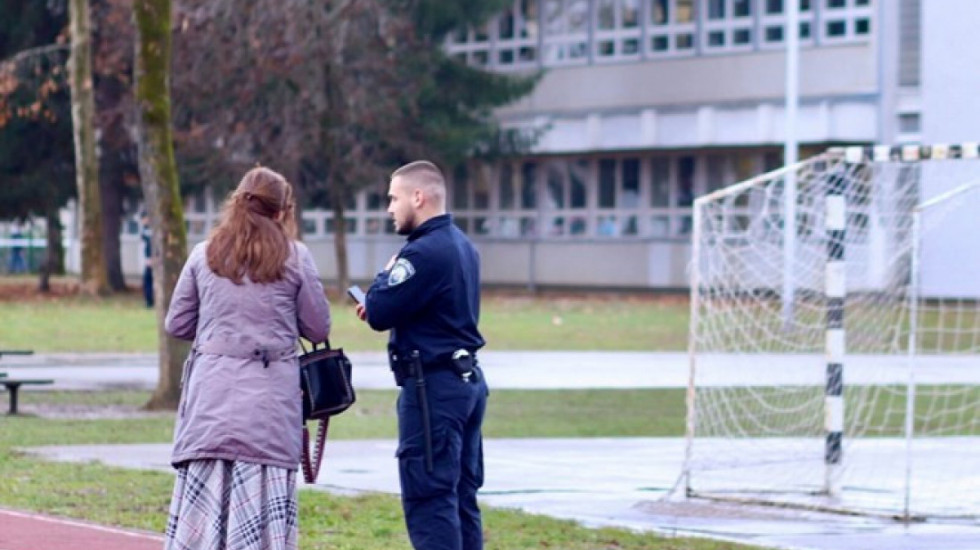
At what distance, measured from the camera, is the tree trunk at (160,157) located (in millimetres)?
18547

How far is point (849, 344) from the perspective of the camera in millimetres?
20766

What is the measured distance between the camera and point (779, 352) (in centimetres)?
2412

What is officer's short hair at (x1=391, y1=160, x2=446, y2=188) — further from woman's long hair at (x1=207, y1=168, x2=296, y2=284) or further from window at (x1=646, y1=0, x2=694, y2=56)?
window at (x1=646, y1=0, x2=694, y2=56)

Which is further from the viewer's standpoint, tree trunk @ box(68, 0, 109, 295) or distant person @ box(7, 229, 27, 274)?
distant person @ box(7, 229, 27, 274)

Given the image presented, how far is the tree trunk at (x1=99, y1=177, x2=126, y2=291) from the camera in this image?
1879 inches

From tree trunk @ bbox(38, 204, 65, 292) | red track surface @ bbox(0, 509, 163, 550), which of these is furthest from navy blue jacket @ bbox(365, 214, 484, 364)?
tree trunk @ bbox(38, 204, 65, 292)

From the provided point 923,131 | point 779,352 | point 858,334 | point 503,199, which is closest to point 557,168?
point 503,199

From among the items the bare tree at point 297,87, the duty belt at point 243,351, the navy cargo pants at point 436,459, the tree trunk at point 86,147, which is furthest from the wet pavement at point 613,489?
the bare tree at point 297,87

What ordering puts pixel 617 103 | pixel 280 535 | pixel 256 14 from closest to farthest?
1. pixel 280 535
2. pixel 256 14
3. pixel 617 103

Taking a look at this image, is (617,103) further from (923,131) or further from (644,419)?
(644,419)

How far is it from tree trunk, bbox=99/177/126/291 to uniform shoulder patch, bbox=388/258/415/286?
39.9 meters

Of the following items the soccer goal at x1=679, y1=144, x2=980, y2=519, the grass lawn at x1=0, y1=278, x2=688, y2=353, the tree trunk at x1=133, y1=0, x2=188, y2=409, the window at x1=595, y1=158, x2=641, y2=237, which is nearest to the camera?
the soccer goal at x1=679, y1=144, x2=980, y2=519

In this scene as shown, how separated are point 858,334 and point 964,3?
83.1ft

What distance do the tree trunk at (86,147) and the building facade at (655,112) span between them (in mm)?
7037
